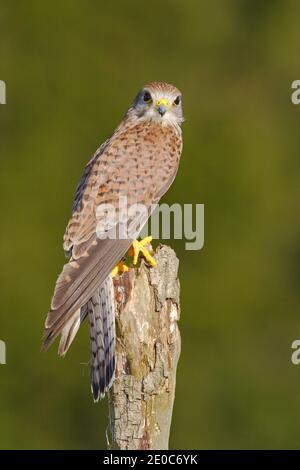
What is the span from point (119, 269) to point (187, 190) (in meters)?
5.77

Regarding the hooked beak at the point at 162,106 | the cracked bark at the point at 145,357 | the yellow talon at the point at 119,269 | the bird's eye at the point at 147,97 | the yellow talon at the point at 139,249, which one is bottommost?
the cracked bark at the point at 145,357

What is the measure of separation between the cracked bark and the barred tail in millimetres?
37

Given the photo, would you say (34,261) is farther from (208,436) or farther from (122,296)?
(122,296)

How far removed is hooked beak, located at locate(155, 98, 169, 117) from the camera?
22.3 ft

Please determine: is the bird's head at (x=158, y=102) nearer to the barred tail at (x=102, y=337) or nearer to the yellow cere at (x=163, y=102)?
the yellow cere at (x=163, y=102)

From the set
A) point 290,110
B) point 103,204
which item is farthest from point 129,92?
point 103,204

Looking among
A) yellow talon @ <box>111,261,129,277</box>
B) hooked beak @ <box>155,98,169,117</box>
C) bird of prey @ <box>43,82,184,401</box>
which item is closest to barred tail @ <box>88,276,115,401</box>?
bird of prey @ <box>43,82,184,401</box>

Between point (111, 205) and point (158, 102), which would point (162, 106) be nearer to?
point (158, 102)

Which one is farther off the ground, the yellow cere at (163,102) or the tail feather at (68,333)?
the yellow cere at (163,102)

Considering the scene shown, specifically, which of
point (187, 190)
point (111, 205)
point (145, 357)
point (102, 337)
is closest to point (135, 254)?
point (111, 205)

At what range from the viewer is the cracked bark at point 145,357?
547cm

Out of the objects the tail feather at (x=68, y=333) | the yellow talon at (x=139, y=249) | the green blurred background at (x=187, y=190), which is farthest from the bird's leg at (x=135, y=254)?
the green blurred background at (x=187, y=190)

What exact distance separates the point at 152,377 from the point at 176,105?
191cm

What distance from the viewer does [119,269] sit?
6.00 meters
